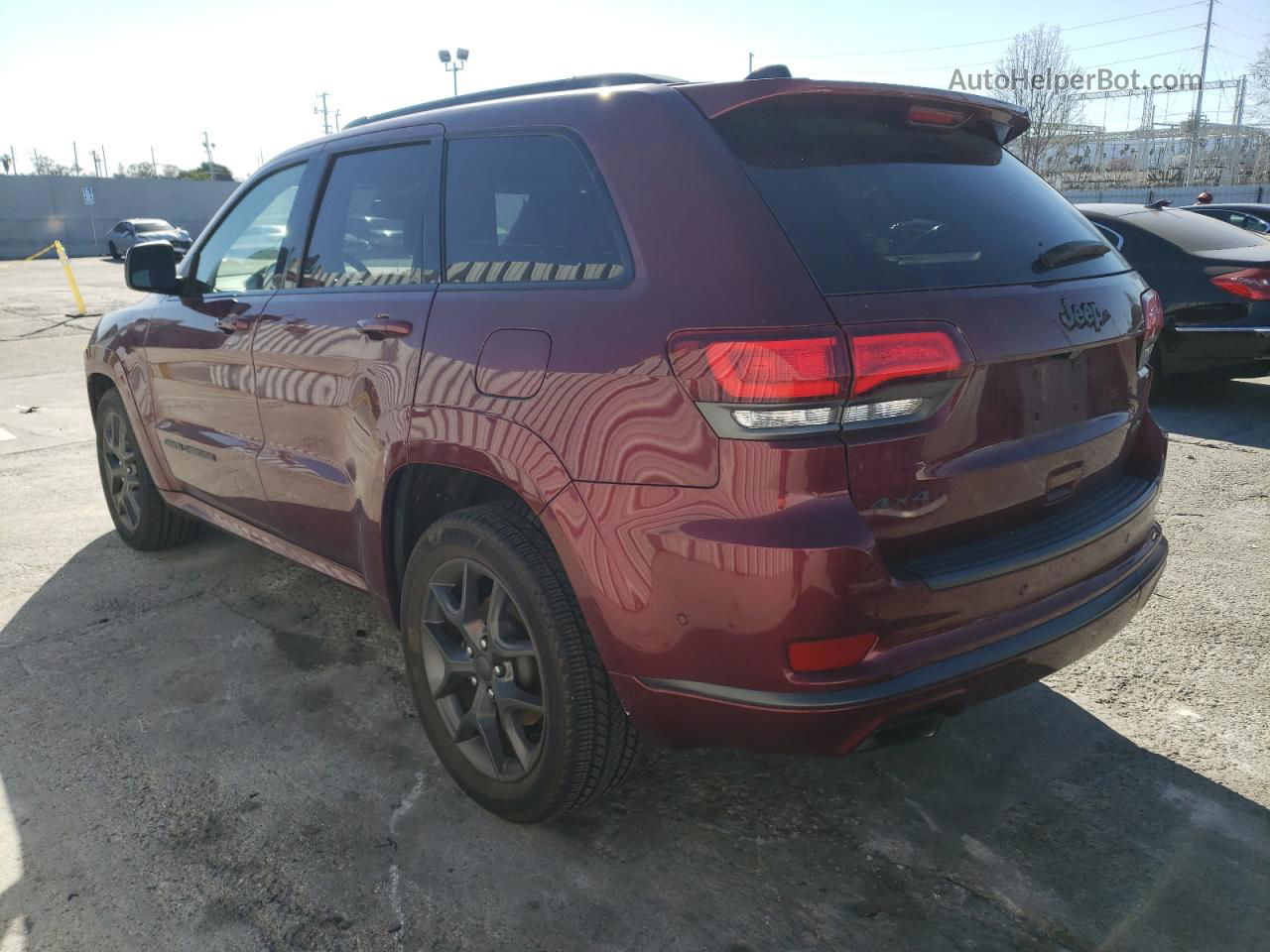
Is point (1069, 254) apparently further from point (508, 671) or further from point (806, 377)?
point (508, 671)

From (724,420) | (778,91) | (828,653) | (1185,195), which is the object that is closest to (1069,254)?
(778,91)

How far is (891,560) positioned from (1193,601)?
2.55 meters

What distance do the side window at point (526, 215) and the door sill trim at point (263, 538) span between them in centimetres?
113

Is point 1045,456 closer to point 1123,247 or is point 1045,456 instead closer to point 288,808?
point 288,808

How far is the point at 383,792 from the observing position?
278 cm

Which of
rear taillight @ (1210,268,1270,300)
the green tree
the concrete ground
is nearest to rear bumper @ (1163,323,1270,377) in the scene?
rear taillight @ (1210,268,1270,300)

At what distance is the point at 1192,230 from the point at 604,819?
692 centimetres

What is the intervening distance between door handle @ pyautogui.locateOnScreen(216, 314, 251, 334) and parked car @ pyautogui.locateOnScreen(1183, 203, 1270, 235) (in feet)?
35.3

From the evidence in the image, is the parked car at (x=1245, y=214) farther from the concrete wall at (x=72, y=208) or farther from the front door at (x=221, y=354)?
the concrete wall at (x=72, y=208)

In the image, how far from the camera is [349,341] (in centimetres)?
292

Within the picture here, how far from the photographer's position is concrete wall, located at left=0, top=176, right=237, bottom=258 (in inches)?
1507

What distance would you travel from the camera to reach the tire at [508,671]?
2.31 m

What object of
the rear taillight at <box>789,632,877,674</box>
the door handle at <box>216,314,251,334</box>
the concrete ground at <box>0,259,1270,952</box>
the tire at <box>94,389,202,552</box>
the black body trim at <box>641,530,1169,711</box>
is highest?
the door handle at <box>216,314,251,334</box>

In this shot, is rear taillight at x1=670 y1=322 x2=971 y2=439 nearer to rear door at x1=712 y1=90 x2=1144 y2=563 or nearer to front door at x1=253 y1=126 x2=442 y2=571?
rear door at x1=712 y1=90 x2=1144 y2=563
